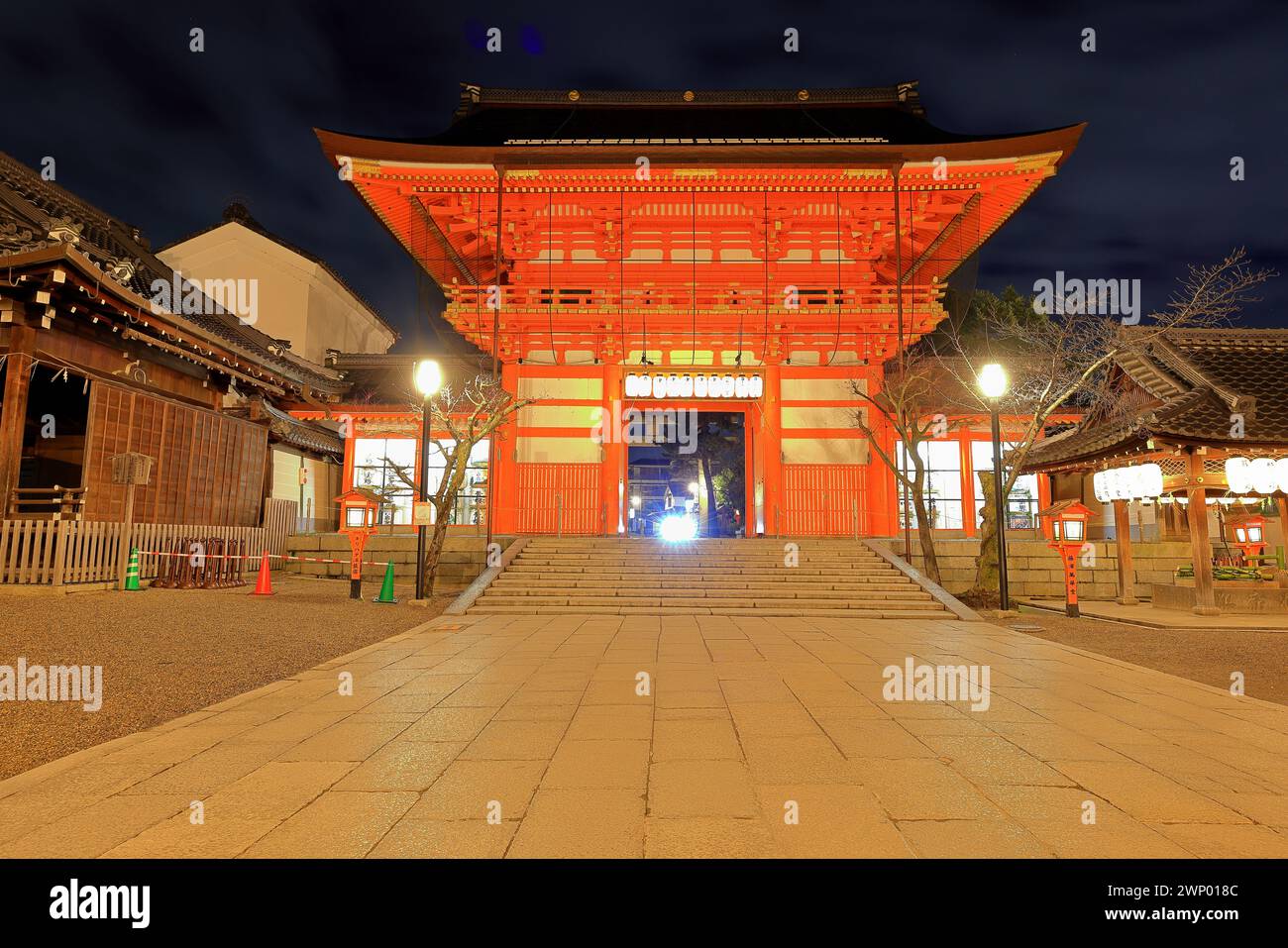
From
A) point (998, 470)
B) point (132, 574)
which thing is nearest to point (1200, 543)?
point (998, 470)

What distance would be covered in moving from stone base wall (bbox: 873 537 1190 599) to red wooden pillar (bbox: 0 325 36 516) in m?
15.7

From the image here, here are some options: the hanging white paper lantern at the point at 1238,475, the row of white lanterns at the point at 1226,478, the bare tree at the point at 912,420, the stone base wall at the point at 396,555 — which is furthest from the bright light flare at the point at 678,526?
the hanging white paper lantern at the point at 1238,475

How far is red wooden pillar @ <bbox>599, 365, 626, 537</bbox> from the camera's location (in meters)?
15.7

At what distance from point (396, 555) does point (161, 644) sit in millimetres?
7360

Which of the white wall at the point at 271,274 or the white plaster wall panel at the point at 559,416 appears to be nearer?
the white plaster wall panel at the point at 559,416

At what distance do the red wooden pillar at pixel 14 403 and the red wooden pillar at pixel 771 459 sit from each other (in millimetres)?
13887

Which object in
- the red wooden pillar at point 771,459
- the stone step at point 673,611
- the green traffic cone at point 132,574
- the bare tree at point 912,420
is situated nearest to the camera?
the stone step at point 673,611

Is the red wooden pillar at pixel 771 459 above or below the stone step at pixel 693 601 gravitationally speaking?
above

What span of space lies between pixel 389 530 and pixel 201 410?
204 inches

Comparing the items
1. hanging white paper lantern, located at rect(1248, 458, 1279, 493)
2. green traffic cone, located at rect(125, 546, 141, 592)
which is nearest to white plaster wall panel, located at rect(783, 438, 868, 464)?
hanging white paper lantern, located at rect(1248, 458, 1279, 493)

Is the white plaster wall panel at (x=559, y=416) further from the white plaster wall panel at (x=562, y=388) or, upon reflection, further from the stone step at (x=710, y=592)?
the stone step at (x=710, y=592)

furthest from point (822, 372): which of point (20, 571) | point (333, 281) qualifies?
point (333, 281)

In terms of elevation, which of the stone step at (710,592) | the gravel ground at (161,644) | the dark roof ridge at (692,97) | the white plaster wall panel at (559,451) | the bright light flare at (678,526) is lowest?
the gravel ground at (161,644)

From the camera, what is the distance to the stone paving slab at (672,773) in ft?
8.38
